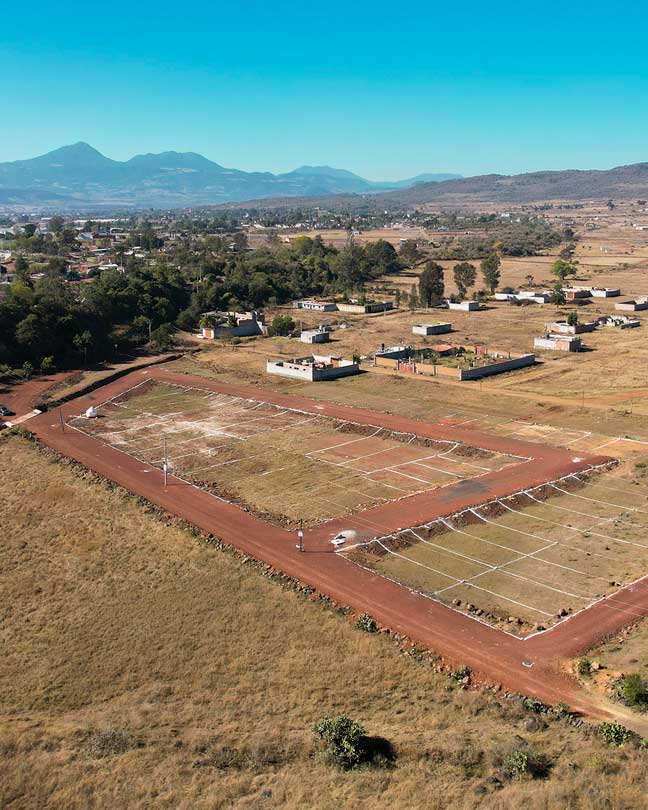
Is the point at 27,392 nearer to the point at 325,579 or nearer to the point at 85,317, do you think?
the point at 85,317

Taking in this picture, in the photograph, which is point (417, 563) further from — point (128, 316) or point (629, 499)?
point (128, 316)

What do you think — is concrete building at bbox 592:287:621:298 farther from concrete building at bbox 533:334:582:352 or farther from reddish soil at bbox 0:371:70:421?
reddish soil at bbox 0:371:70:421

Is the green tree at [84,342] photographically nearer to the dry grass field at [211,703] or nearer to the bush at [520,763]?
the dry grass field at [211,703]

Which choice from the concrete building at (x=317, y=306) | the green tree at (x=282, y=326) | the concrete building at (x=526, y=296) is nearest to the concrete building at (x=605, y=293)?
the concrete building at (x=526, y=296)

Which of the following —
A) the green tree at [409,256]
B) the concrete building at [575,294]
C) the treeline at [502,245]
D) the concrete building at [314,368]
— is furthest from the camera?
the treeline at [502,245]

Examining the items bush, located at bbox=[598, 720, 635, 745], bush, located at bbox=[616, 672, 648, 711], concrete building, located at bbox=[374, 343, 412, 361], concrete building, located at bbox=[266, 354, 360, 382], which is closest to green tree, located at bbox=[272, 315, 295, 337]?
concrete building, located at bbox=[266, 354, 360, 382]

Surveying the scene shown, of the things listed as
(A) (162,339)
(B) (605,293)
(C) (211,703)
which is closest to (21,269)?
(A) (162,339)

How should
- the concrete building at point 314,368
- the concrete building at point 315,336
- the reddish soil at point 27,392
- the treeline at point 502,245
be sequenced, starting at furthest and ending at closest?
the treeline at point 502,245 → the concrete building at point 315,336 → the concrete building at point 314,368 → the reddish soil at point 27,392

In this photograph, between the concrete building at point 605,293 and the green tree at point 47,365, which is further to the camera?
the concrete building at point 605,293
